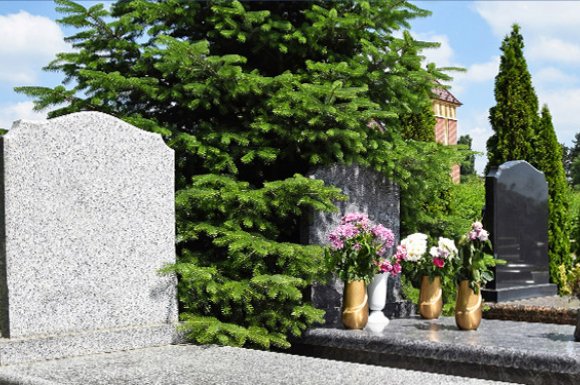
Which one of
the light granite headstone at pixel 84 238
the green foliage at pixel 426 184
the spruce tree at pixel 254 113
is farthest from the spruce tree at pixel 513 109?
the light granite headstone at pixel 84 238

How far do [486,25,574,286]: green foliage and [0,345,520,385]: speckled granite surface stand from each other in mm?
7897

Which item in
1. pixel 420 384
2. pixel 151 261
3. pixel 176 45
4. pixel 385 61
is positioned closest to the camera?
pixel 420 384

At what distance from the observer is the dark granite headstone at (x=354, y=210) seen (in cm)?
763

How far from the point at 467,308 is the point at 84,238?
3531mm

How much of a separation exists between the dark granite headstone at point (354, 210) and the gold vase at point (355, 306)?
444 millimetres

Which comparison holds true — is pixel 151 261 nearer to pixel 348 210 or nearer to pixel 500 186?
pixel 348 210

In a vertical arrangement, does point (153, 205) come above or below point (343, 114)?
below

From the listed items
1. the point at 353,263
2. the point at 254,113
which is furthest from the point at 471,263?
the point at 254,113

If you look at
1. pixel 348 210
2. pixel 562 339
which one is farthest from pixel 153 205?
pixel 562 339

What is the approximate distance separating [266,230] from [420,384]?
3306 mm

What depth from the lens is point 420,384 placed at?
172 inches

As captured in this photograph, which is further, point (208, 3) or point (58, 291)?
point (208, 3)

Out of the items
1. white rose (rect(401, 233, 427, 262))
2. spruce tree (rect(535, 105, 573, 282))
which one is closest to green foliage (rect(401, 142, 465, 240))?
white rose (rect(401, 233, 427, 262))

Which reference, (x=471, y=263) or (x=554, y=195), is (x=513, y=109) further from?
(x=471, y=263)
